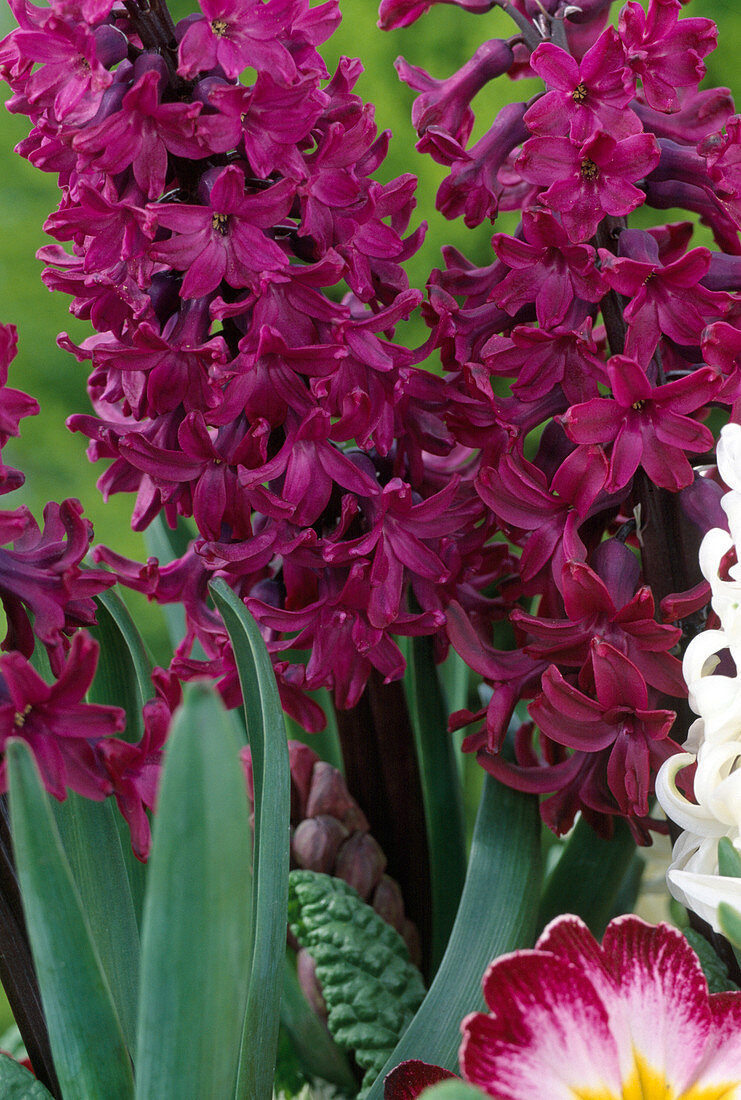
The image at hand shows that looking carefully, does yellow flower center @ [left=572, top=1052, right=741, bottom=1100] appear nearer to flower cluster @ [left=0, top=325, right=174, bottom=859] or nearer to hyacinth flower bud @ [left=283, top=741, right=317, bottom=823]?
flower cluster @ [left=0, top=325, right=174, bottom=859]

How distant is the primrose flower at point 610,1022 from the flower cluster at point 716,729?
0.04m

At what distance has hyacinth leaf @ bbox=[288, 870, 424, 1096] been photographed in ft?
1.67

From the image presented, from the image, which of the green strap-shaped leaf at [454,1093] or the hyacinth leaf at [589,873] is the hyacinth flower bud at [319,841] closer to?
the hyacinth leaf at [589,873]

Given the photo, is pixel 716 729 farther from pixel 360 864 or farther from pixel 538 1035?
pixel 360 864

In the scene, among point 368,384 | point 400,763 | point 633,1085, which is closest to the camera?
point 633,1085

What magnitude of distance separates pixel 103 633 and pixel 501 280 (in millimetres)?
248

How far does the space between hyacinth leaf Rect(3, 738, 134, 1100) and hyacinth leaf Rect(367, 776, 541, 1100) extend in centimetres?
15

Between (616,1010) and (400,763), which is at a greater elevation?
(400,763)

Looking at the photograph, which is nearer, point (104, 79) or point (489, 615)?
point (104, 79)

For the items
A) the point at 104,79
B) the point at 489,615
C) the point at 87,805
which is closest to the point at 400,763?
the point at 489,615

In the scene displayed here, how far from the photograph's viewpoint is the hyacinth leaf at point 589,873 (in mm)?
563

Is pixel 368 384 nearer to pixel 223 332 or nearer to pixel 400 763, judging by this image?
pixel 223 332

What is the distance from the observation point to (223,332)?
450 mm

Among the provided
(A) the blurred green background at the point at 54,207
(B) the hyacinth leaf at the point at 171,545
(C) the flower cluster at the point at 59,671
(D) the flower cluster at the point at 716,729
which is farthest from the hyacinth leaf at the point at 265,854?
(A) the blurred green background at the point at 54,207
